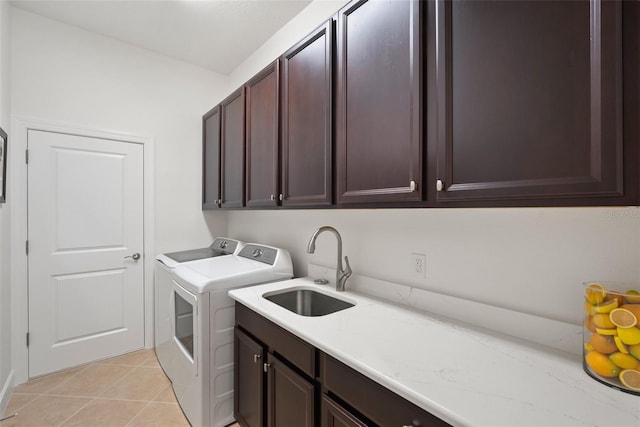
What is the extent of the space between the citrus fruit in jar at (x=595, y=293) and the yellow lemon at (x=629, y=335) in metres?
0.08

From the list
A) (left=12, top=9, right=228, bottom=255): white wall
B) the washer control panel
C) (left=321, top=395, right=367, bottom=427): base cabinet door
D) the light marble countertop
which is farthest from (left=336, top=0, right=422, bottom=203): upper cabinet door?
(left=12, top=9, right=228, bottom=255): white wall

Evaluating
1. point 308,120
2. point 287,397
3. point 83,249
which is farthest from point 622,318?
point 83,249

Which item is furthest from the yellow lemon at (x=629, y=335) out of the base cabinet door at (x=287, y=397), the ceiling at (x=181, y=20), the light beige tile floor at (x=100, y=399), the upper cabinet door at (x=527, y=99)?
the ceiling at (x=181, y=20)

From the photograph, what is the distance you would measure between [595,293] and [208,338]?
172 cm

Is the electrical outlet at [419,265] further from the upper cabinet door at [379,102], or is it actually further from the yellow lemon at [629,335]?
the yellow lemon at [629,335]

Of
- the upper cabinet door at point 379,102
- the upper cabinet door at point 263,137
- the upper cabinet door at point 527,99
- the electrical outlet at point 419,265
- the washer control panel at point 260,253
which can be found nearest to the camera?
the upper cabinet door at point 527,99

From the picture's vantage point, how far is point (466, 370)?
849 mm

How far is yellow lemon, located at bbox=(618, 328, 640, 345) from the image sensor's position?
71 centimetres

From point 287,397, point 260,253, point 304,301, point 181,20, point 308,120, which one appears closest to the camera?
point 287,397

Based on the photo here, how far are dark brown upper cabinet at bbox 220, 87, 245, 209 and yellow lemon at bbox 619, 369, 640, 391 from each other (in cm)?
207

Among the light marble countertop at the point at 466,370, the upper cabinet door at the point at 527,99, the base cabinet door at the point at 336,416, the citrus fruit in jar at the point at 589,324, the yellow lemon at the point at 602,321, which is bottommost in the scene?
the base cabinet door at the point at 336,416

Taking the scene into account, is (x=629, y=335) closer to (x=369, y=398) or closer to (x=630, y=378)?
(x=630, y=378)

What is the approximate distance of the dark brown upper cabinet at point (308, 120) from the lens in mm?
1420

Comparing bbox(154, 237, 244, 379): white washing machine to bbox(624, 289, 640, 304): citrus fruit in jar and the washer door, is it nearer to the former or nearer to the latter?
the washer door
